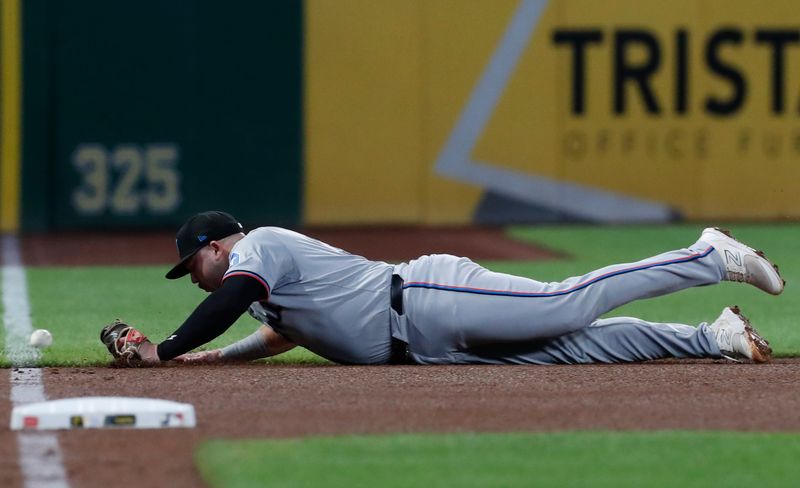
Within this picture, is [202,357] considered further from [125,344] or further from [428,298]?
[428,298]

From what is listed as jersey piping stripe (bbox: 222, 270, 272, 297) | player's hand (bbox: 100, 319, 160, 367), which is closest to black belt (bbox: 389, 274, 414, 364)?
jersey piping stripe (bbox: 222, 270, 272, 297)

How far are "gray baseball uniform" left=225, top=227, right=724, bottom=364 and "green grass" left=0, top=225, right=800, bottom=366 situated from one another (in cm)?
75

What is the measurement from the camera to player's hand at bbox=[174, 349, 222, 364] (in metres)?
6.72

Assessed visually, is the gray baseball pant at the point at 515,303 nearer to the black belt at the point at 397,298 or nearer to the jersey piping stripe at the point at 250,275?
the black belt at the point at 397,298

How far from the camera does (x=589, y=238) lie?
597 inches

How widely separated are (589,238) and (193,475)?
36.5ft

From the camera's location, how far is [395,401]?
5621 millimetres

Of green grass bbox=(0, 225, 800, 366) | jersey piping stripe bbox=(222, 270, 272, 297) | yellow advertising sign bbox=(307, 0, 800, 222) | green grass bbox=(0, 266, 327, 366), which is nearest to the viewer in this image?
jersey piping stripe bbox=(222, 270, 272, 297)

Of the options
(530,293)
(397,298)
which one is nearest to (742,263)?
(530,293)

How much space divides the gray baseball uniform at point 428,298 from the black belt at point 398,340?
0.05 ft

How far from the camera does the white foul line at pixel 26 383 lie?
14.3ft

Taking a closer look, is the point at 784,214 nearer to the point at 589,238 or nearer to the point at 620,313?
the point at 589,238

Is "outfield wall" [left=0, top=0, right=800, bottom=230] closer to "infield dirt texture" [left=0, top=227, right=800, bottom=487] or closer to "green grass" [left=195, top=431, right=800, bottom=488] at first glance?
"infield dirt texture" [left=0, top=227, right=800, bottom=487]

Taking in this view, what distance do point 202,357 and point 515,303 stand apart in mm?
1444
